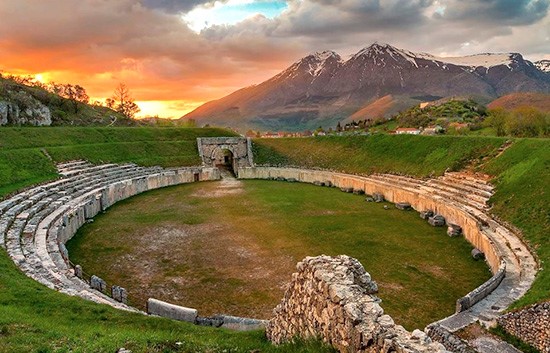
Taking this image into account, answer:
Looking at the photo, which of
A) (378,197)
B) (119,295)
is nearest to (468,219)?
(378,197)

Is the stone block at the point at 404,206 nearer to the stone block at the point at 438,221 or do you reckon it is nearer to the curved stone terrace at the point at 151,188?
the curved stone terrace at the point at 151,188

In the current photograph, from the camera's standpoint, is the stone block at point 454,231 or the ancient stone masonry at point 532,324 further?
the stone block at point 454,231

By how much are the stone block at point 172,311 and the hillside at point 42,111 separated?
4871cm

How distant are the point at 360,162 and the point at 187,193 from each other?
813 inches

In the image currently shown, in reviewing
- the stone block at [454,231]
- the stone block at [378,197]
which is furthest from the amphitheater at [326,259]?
the stone block at [378,197]

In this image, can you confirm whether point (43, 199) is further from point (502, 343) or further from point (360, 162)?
point (360, 162)

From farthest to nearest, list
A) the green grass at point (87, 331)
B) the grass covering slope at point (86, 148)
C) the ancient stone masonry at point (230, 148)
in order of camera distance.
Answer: the ancient stone masonry at point (230, 148), the grass covering slope at point (86, 148), the green grass at point (87, 331)

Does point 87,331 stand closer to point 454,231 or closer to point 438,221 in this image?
point 454,231

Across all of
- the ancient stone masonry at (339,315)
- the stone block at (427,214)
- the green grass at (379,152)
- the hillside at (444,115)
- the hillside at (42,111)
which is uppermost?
the hillside at (42,111)

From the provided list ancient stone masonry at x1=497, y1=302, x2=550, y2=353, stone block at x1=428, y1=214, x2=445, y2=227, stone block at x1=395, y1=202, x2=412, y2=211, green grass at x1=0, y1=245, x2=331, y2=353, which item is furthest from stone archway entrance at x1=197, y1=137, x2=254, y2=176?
ancient stone masonry at x1=497, y1=302, x2=550, y2=353

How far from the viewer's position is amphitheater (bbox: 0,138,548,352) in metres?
8.13

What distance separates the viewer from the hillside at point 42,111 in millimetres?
56312

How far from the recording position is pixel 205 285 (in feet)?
62.7

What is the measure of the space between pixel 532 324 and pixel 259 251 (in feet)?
45.9
